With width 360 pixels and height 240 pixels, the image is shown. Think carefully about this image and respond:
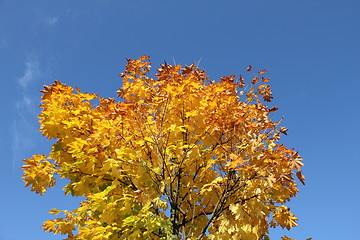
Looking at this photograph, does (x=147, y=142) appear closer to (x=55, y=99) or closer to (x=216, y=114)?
(x=216, y=114)

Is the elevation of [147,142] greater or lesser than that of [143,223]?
greater

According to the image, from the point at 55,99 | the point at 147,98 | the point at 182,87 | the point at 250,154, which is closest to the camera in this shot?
the point at 250,154

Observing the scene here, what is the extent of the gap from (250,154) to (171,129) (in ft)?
5.14

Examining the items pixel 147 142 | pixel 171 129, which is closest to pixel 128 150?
pixel 147 142

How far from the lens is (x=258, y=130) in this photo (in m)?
5.24

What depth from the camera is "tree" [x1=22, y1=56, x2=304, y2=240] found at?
4930mm

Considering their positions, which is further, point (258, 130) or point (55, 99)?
point (55, 99)

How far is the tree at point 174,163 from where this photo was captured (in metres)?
4.93

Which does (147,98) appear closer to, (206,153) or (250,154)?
(206,153)

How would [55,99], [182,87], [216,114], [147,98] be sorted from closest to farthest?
[216,114]
[182,87]
[147,98]
[55,99]

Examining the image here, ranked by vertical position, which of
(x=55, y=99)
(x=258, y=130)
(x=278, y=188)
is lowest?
(x=278, y=188)

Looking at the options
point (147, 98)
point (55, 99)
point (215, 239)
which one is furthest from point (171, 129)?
point (55, 99)

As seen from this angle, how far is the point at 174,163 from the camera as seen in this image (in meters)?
5.55

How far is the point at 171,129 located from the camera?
5.38m
